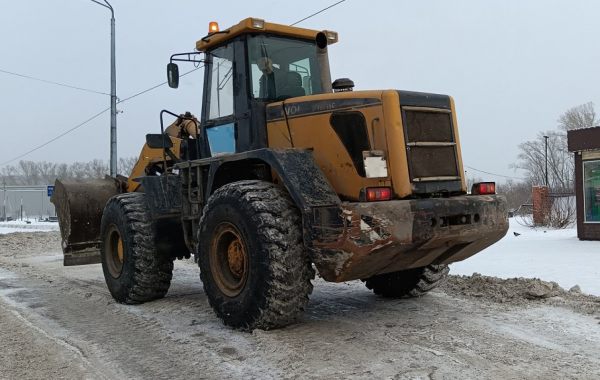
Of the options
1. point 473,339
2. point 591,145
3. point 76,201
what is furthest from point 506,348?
point 591,145

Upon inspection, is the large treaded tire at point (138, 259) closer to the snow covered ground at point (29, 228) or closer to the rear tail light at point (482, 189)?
the rear tail light at point (482, 189)

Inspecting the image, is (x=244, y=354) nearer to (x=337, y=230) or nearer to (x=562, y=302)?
(x=337, y=230)

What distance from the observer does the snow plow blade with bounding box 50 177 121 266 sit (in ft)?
28.5

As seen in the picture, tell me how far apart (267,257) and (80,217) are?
517 cm

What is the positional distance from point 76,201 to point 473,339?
21.6 ft

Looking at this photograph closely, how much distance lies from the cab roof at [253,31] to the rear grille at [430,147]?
1918 mm

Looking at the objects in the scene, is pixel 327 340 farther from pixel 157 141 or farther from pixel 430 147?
pixel 157 141

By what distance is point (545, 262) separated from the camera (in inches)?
370

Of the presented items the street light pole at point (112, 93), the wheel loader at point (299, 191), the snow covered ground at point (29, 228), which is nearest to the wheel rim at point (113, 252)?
the wheel loader at point (299, 191)

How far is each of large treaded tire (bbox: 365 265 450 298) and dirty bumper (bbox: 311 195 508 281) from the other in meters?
1.30

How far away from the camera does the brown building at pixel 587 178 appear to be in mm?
13109

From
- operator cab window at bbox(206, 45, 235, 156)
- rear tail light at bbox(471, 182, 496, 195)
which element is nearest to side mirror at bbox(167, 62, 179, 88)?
operator cab window at bbox(206, 45, 235, 156)

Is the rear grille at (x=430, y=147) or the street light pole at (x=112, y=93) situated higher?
the street light pole at (x=112, y=93)

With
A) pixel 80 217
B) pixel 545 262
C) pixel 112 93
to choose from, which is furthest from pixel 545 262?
pixel 112 93
